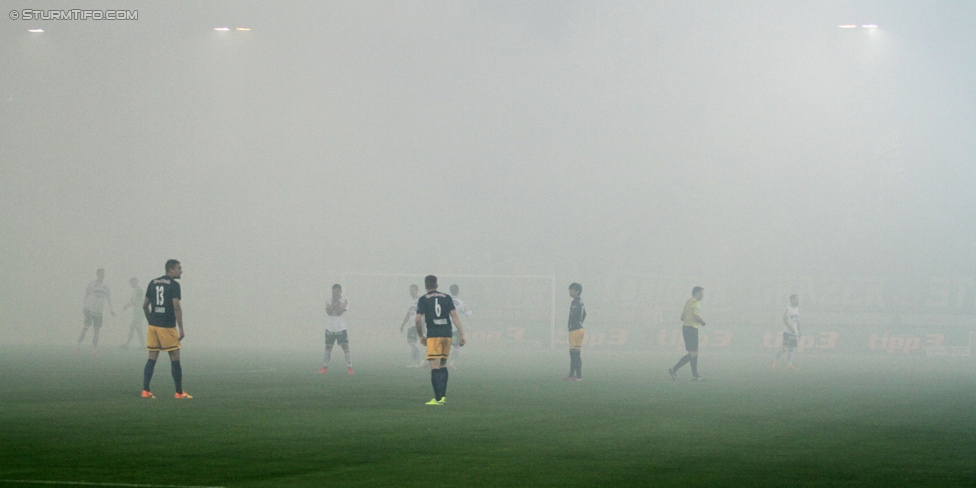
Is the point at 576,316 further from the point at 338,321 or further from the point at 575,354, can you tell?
the point at 338,321

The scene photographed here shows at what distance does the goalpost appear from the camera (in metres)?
37.5

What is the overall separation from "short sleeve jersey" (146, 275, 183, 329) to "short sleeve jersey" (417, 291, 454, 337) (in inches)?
142

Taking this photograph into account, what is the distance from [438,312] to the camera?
50.4 ft

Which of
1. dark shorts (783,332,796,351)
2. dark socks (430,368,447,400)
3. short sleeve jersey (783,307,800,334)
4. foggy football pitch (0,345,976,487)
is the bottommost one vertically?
foggy football pitch (0,345,976,487)

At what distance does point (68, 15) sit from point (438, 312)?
109ft

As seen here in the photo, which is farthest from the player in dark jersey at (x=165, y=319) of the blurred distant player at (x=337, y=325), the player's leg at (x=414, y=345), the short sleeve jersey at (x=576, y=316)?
the player's leg at (x=414, y=345)

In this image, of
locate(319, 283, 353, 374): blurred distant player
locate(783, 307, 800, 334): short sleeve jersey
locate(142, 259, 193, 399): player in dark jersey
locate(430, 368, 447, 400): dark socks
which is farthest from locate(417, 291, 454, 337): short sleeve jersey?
locate(783, 307, 800, 334): short sleeve jersey

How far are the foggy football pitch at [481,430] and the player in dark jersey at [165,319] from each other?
1.55ft

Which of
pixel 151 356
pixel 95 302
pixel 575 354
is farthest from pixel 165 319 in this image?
pixel 95 302

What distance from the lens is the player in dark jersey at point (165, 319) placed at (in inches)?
615

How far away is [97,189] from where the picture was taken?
44.0 m

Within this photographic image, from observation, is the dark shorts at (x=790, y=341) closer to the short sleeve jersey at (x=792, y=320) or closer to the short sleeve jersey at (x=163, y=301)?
the short sleeve jersey at (x=792, y=320)

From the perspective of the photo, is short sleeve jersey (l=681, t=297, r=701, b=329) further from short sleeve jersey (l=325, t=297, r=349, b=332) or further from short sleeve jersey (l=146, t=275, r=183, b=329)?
short sleeve jersey (l=146, t=275, r=183, b=329)

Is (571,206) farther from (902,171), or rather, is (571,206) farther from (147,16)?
(147,16)
